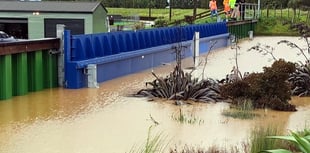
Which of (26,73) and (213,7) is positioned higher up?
(213,7)

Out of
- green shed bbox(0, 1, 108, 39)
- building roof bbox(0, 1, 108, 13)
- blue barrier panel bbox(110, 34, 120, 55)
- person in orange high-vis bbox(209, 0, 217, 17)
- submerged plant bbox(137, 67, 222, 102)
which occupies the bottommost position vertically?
submerged plant bbox(137, 67, 222, 102)

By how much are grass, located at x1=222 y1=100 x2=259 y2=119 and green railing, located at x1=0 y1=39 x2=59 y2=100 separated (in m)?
4.52

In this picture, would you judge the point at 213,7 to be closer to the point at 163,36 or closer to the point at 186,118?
the point at 163,36

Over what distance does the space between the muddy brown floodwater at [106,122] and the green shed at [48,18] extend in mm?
10805

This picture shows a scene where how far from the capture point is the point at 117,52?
16.1 metres

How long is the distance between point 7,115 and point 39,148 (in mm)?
2717

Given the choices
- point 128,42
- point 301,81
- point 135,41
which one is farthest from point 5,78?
point 301,81

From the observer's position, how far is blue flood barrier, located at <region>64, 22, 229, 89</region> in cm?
1363

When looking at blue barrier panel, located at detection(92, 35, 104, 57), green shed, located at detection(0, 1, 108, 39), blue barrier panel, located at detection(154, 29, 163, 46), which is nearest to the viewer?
blue barrier panel, located at detection(92, 35, 104, 57)

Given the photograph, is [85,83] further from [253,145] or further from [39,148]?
[253,145]

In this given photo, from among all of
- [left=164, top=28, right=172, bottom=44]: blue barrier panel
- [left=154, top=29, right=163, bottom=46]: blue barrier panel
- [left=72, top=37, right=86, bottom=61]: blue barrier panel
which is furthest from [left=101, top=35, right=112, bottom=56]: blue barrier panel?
[left=164, top=28, right=172, bottom=44]: blue barrier panel

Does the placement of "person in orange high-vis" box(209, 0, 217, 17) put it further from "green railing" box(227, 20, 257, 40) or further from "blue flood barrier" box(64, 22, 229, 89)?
"blue flood barrier" box(64, 22, 229, 89)

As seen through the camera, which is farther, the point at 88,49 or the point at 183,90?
the point at 88,49

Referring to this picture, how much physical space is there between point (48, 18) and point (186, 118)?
1594 centimetres
